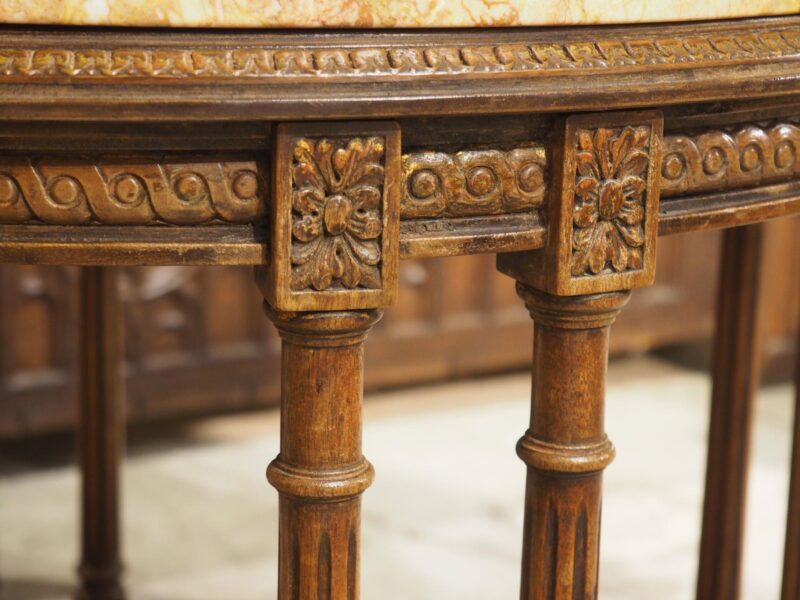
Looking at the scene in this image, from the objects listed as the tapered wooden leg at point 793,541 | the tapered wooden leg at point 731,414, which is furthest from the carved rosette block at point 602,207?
the tapered wooden leg at point 731,414

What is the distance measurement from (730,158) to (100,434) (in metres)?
0.80

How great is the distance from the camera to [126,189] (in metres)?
0.61

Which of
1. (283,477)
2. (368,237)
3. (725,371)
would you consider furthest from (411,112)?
(725,371)

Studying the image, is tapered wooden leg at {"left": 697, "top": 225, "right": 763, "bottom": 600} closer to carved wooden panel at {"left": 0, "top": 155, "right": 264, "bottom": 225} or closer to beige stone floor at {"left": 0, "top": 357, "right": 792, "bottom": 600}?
beige stone floor at {"left": 0, "top": 357, "right": 792, "bottom": 600}

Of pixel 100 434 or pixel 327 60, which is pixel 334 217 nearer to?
pixel 327 60

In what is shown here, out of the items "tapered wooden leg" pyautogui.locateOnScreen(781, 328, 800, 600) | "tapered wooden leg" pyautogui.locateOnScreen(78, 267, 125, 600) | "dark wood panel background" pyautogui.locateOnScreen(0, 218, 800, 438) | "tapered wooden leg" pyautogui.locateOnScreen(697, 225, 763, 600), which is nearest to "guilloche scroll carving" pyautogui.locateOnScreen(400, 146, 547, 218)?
"tapered wooden leg" pyautogui.locateOnScreen(781, 328, 800, 600)

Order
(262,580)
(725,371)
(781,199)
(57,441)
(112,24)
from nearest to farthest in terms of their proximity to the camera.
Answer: (112,24) < (781,199) < (725,371) < (262,580) < (57,441)

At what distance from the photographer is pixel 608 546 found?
65.3 inches

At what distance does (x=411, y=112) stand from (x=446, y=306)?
149 centimetres

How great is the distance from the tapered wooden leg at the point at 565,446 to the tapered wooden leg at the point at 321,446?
10 centimetres

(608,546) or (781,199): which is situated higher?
(781,199)

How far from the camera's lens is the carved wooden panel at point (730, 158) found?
0.69 m

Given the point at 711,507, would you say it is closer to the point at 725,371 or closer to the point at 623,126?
the point at 725,371

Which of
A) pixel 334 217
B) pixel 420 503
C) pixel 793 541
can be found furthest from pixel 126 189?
pixel 420 503
